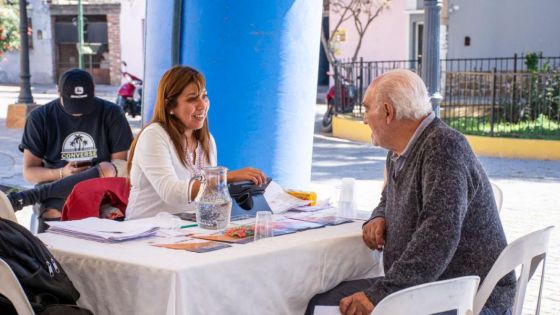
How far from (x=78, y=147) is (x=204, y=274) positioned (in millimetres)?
2682

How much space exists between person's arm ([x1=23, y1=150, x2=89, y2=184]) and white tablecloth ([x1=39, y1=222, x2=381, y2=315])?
188 cm

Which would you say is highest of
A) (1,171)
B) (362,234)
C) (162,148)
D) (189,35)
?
(189,35)

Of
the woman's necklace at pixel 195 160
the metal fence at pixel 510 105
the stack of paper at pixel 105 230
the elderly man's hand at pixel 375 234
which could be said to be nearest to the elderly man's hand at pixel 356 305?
the elderly man's hand at pixel 375 234

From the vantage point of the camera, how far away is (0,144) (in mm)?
14555

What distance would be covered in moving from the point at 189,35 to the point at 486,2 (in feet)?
60.2

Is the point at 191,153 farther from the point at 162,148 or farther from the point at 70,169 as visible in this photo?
the point at 70,169

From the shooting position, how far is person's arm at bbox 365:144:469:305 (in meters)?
3.20

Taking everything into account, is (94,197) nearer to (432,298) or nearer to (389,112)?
(389,112)

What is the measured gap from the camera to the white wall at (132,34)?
3388 centimetres

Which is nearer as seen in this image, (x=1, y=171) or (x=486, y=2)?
(x=1, y=171)

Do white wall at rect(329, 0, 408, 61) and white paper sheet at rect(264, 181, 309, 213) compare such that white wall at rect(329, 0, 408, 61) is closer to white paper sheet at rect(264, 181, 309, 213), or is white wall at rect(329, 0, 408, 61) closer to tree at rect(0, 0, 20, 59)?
tree at rect(0, 0, 20, 59)

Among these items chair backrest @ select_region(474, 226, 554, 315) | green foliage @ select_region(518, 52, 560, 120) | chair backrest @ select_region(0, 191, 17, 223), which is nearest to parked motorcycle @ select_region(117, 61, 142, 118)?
green foliage @ select_region(518, 52, 560, 120)

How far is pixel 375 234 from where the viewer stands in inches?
143

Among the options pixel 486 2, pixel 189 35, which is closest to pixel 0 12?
pixel 486 2
